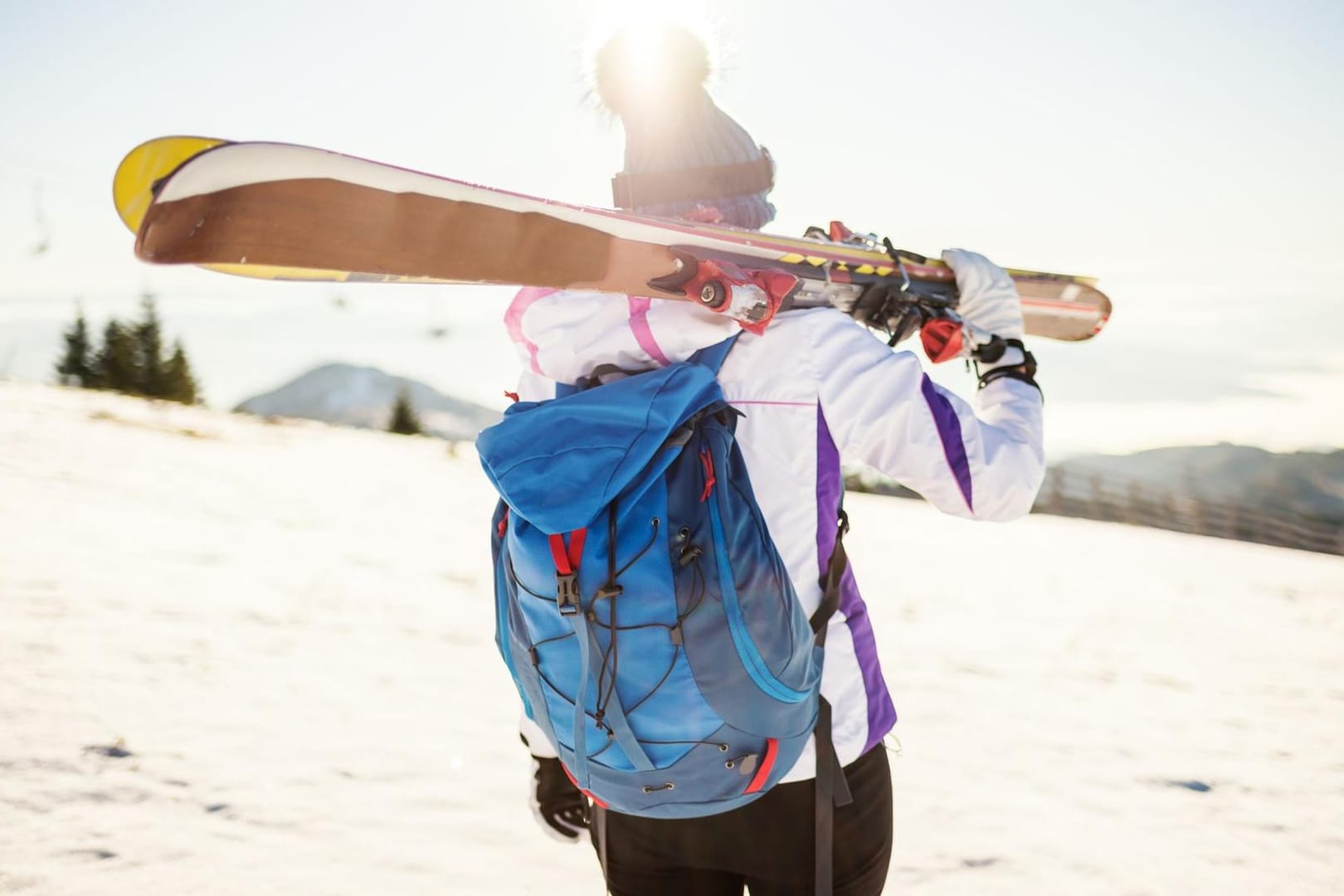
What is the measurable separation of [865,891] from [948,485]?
71cm

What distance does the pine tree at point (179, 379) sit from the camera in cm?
3228

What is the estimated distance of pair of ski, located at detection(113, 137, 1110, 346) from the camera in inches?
39.3

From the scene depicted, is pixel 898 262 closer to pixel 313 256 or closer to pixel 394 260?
pixel 394 260

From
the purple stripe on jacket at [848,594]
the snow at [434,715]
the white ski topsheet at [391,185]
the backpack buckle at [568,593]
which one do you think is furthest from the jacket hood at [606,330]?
the snow at [434,715]

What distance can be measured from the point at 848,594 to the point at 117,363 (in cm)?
3782

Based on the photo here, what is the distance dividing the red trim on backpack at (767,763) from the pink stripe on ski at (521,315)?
0.72 m

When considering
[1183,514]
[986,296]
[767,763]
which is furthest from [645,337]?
[1183,514]

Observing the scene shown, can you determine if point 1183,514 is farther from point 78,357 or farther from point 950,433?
point 78,357

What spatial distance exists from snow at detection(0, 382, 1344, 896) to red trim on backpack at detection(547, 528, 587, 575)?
83.1 inches

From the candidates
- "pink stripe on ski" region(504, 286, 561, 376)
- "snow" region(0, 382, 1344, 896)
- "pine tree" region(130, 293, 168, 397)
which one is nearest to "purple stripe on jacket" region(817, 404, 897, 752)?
"pink stripe on ski" region(504, 286, 561, 376)

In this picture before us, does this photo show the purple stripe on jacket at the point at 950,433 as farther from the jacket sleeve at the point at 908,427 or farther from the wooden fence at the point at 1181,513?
the wooden fence at the point at 1181,513

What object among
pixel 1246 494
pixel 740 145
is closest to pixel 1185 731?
pixel 740 145

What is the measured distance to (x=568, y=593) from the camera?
111 cm

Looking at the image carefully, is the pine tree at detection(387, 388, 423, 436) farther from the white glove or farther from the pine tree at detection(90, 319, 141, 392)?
the white glove
